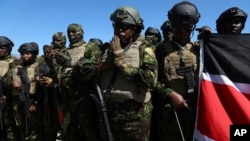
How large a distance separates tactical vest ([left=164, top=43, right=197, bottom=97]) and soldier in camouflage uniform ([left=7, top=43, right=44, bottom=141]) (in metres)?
3.25

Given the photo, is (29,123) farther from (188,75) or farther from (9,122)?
(188,75)

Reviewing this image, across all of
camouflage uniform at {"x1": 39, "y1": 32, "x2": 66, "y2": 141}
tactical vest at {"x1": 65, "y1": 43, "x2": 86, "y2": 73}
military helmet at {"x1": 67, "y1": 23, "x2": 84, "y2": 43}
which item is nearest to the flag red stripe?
tactical vest at {"x1": 65, "y1": 43, "x2": 86, "y2": 73}

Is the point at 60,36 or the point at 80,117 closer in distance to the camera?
the point at 80,117

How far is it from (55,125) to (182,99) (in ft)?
13.0

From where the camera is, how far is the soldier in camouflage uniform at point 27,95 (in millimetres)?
6809

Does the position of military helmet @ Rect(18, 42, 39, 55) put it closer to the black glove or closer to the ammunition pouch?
the black glove

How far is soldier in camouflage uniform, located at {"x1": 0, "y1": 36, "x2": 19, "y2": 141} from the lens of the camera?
24.1ft

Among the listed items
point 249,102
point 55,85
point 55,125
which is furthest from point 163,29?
point 249,102

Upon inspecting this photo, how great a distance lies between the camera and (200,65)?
3926mm

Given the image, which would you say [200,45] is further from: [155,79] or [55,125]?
[55,125]

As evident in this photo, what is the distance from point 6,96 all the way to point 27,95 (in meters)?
0.94

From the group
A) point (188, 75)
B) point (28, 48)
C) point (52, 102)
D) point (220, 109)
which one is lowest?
point (52, 102)

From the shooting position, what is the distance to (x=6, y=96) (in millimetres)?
7469

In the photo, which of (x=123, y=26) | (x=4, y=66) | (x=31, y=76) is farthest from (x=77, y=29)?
(x=123, y=26)
